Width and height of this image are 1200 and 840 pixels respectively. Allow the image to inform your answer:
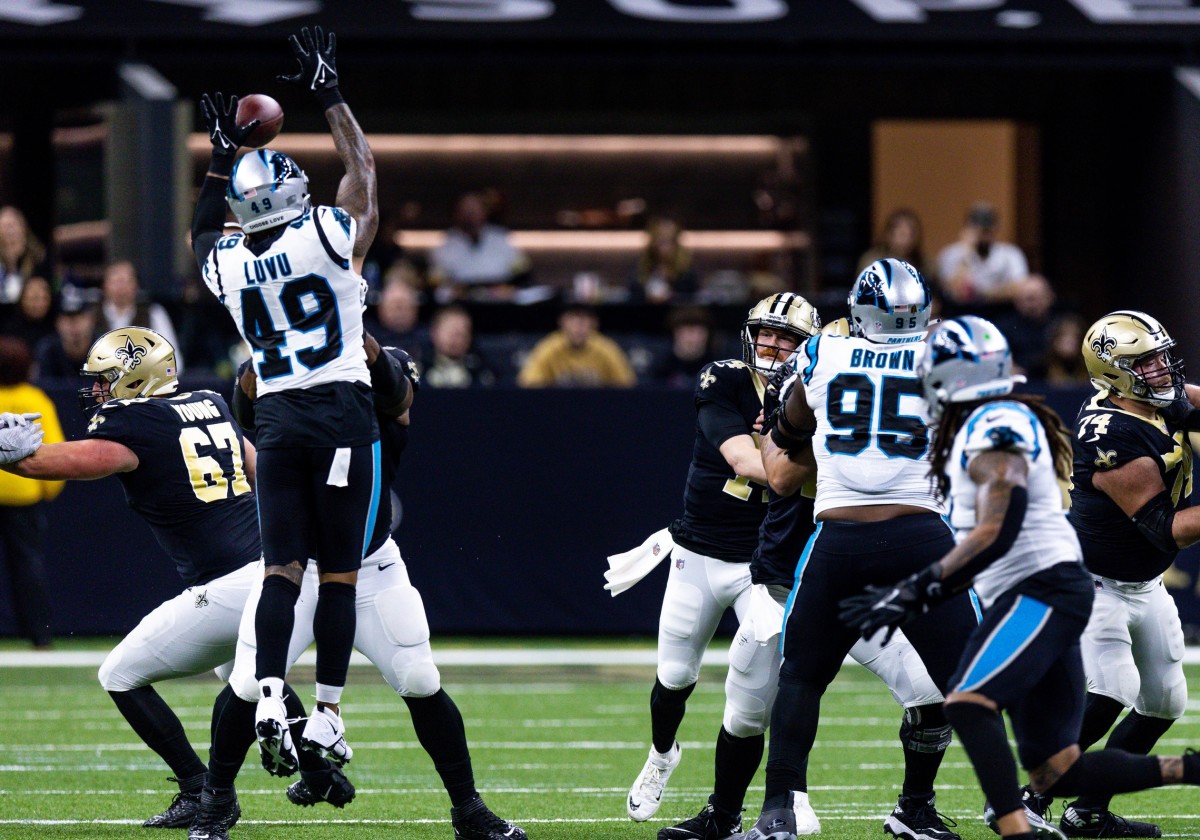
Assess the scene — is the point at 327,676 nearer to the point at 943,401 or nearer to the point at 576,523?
the point at 943,401

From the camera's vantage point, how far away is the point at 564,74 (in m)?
17.2

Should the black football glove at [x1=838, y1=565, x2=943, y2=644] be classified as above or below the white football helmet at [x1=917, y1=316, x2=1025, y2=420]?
below

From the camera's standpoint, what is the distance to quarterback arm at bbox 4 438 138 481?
Answer: 19.7ft

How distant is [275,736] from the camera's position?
526 centimetres

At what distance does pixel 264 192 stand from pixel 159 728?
2001mm

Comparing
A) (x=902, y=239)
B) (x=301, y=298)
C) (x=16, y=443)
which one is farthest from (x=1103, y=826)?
(x=902, y=239)

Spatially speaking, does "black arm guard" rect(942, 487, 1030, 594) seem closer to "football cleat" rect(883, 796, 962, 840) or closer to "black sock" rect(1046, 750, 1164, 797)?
"black sock" rect(1046, 750, 1164, 797)

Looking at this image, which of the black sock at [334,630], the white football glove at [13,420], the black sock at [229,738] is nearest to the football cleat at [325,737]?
the black sock at [334,630]

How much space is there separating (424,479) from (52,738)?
351 cm

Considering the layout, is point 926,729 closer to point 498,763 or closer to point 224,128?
point 498,763

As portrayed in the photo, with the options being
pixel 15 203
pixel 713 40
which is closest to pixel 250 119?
pixel 713 40

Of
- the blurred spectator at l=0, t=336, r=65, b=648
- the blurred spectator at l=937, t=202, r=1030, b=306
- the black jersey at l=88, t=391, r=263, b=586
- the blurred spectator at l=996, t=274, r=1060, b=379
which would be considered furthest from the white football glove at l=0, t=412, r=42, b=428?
the blurred spectator at l=937, t=202, r=1030, b=306

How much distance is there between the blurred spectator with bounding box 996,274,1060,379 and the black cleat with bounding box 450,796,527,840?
765 cm

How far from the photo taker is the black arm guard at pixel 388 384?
589 cm
